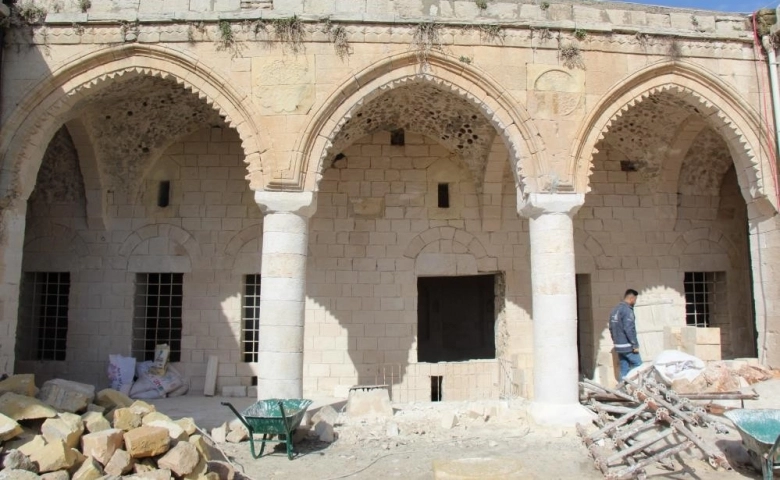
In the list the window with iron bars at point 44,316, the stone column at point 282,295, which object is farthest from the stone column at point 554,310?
the window with iron bars at point 44,316

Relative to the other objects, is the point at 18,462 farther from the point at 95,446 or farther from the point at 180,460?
the point at 180,460

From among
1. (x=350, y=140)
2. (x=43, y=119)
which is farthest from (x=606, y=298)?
(x=43, y=119)

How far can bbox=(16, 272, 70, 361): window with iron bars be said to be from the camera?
32.6 feet

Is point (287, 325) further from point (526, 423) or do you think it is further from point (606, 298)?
point (606, 298)

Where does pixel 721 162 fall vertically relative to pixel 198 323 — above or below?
above

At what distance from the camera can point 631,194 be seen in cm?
1047

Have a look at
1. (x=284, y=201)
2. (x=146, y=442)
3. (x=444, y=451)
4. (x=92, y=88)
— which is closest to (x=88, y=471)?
(x=146, y=442)

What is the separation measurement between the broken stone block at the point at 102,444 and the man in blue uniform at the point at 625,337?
241 inches

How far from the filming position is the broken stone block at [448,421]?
7116 millimetres

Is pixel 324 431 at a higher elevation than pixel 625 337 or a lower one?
lower

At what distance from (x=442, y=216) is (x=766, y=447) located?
5.96m

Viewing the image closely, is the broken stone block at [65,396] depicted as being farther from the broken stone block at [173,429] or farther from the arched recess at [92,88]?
the arched recess at [92,88]

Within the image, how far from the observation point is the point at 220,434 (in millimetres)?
6801

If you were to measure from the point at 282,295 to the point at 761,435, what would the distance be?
16.4 ft
